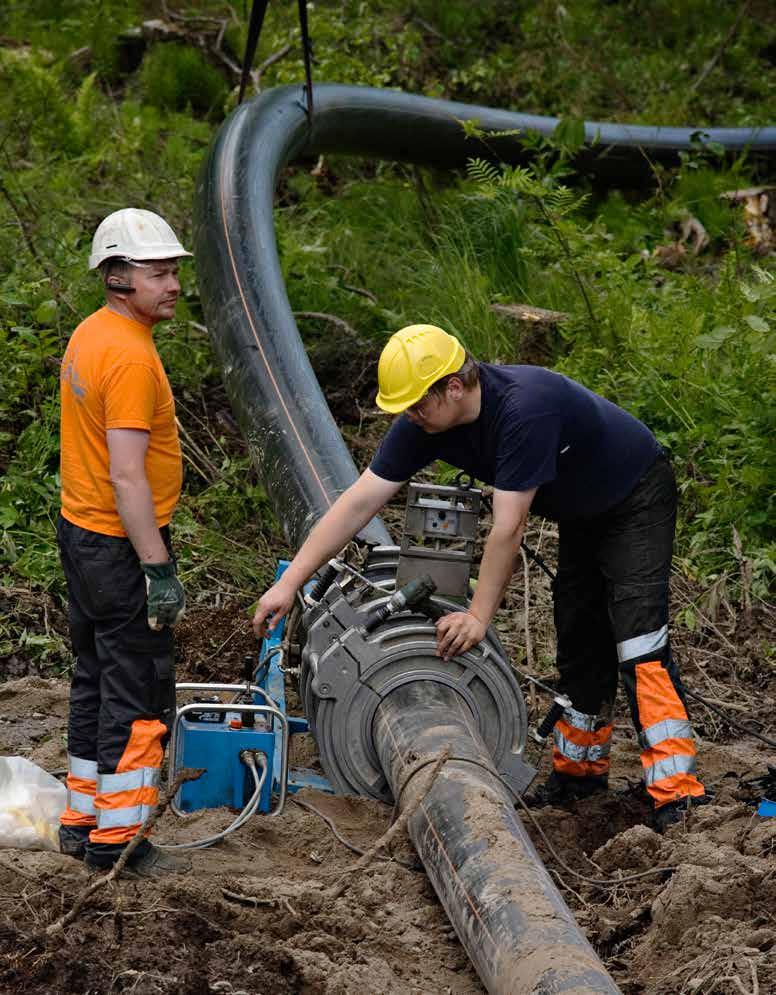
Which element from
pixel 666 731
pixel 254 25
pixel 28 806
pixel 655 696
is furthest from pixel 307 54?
pixel 28 806

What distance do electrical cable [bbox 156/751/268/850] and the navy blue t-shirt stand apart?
1.04m

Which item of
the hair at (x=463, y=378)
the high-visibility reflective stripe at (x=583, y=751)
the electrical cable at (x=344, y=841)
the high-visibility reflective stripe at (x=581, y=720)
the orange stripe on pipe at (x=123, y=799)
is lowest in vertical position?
the high-visibility reflective stripe at (x=583, y=751)

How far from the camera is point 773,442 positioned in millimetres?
6336

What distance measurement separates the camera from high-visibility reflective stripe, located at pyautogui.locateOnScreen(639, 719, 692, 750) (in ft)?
14.5

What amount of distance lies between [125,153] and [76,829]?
264 inches

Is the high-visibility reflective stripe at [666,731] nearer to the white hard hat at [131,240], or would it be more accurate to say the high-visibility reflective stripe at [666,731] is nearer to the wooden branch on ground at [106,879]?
the wooden branch on ground at [106,879]

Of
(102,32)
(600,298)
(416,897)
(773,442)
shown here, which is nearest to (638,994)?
(416,897)

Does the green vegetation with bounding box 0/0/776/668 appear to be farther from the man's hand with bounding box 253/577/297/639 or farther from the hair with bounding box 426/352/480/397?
the hair with bounding box 426/352/480/397

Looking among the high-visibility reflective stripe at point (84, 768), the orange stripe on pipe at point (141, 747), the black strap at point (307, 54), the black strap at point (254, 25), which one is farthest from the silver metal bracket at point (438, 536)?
the black strap at point (254, 25)

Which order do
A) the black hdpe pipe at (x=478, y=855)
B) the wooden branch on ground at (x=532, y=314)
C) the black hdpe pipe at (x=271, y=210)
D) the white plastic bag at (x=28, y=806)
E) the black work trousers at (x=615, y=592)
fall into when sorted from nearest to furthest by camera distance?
the black hdpe pipe at (x=478, y=855) → the white plastic bag at (x=28, y=806) → the black work trousers at (x=615, y=592) → the black hdpe pipe at (x=271, y=210) → the wooden branch on ground at (x=532, y=314)

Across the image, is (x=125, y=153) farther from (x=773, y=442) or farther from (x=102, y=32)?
(x=773, y=442)

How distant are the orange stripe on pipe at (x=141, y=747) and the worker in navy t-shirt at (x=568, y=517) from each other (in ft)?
2.23

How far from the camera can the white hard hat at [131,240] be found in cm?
375

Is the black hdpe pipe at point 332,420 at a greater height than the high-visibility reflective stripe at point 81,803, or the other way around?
the black hdpe pipe at point 332,420
